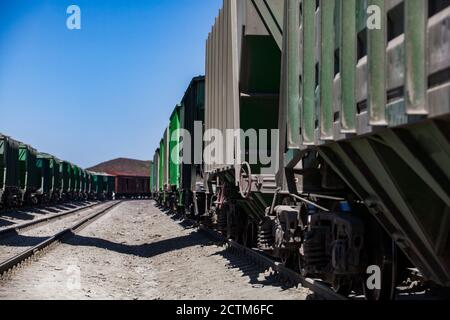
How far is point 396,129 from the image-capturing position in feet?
10.3

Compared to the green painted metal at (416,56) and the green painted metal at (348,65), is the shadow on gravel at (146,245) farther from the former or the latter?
the green painted metal at (416,56)

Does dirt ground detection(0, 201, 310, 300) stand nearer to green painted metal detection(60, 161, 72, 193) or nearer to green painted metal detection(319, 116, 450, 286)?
green painted metal detection(319, 116, 450, 286)

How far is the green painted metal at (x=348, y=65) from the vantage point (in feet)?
12.1

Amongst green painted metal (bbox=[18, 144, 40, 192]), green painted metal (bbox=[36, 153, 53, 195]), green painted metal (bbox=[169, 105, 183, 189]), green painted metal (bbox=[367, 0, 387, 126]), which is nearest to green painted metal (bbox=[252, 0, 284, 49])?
green painted metal (bbox=[367, 0, 387, 126])

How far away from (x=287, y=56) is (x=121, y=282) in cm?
562

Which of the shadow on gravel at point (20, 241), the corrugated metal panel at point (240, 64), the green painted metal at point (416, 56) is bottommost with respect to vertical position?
the shadow on gravel at point (20, 241)

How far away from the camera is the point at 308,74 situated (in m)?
4.84

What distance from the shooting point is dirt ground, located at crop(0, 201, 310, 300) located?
25.3 feet

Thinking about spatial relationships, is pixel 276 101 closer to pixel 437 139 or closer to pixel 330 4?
pixel 330 4

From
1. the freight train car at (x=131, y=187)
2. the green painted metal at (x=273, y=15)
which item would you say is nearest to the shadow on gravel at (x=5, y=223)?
the green painted metal at (x=273, y=15)

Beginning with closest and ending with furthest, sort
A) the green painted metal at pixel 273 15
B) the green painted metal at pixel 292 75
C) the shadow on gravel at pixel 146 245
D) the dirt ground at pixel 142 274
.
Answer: the green painted metal at pixel 292 75 → the green painted metal at pixel 273 15 → the dirt ground at pixel 142 274 → the shadow on gravel at pixel 146 245

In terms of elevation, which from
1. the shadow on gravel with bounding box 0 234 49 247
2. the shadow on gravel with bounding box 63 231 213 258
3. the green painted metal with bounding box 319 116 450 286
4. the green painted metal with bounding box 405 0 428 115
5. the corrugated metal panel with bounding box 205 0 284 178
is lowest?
the shadow on gravel with bounding box 63 231 213 258

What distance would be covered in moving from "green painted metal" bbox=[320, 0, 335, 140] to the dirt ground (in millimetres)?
3068
